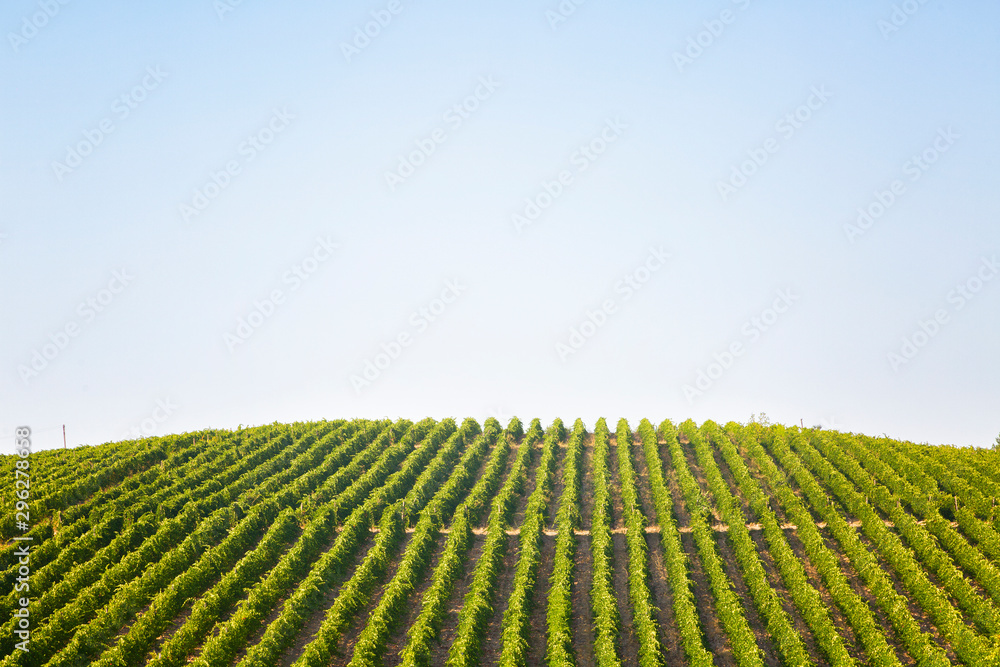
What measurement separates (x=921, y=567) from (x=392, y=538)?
21.6m

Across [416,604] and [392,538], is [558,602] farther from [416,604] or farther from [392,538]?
[392,538]

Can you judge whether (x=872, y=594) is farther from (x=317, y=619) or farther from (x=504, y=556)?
(x=317, y=619)

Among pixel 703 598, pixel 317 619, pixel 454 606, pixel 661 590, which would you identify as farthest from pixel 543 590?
pixel 317 619

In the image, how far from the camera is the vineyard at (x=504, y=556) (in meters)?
20.3

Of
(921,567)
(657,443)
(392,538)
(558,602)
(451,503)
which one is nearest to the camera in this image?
(558,602)

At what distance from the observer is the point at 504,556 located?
27.2 meters

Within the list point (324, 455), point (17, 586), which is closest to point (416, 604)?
point (17, 586)

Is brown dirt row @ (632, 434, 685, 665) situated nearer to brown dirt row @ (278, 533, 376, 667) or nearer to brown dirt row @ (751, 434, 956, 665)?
brown dirt row @ (751, 434, 956, 665)

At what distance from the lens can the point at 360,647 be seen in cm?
1988

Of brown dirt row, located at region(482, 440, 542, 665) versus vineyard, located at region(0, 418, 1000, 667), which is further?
brown dirt row, located at region(482, 440, 542, 665)

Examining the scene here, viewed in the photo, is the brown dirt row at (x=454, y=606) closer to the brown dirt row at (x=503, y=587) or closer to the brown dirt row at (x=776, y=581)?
the brown dirt row at (x=503, y=587)

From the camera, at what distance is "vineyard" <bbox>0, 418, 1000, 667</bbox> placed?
2031 centimetres

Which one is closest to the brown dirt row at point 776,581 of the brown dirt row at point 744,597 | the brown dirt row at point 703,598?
the brown dirt row at point 744,597

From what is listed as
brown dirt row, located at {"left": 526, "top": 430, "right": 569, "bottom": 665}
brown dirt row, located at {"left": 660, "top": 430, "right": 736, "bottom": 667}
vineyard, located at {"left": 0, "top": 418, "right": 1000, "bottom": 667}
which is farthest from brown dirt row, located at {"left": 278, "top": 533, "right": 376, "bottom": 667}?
brown dirt row, located at {"left": 660, "top": 430, "right": 736, "bottom": 667}
